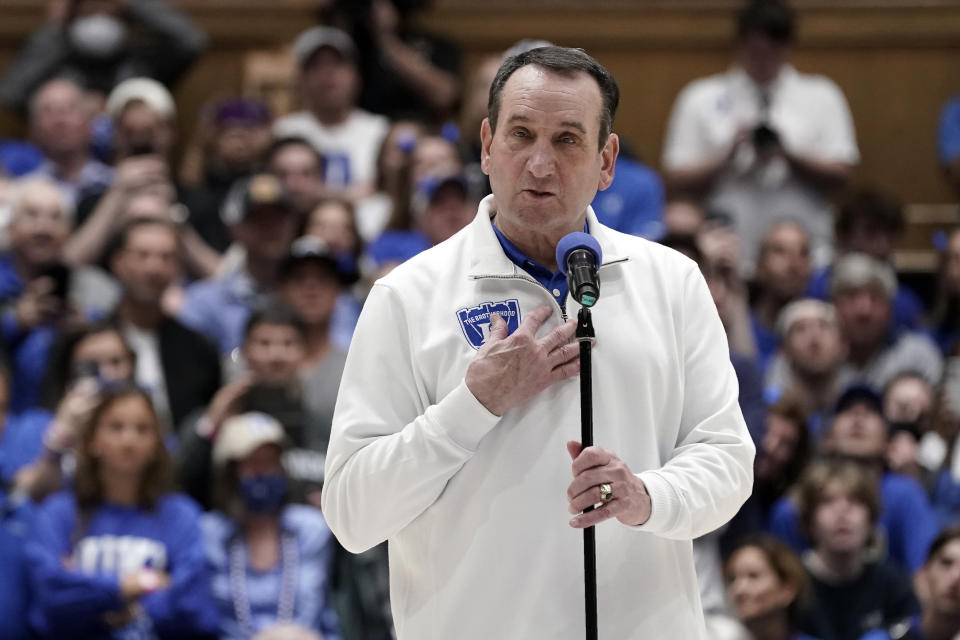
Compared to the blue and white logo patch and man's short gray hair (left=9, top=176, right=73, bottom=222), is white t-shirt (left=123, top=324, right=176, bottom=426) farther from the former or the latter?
the blue and white logo patch

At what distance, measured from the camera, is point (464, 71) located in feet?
32.9

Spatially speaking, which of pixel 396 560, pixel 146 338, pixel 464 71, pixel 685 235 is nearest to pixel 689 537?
pixel 396 560

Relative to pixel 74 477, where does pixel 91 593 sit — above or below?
below

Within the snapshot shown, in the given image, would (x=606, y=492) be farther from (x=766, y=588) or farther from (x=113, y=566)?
(x=113, y=566)

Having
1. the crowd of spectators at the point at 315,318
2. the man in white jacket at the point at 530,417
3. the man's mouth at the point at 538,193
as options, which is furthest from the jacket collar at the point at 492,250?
the crowd of spectators at the point at 315,318

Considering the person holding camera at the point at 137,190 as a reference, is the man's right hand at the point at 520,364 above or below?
Answer: below

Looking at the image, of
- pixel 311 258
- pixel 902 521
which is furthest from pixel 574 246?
pixel 311 258

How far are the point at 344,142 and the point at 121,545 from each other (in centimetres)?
368

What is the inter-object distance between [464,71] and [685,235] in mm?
3548

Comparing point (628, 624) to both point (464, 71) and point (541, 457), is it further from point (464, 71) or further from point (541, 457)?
point (464, 71)

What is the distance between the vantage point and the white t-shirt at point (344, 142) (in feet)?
29.6

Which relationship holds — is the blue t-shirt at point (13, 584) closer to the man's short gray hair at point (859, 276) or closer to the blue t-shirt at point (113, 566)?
the blue t-shirt at point (113, 566)

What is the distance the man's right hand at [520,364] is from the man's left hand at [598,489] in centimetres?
15

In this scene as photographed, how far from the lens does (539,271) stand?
323 centimetres
